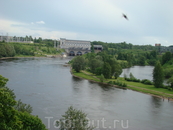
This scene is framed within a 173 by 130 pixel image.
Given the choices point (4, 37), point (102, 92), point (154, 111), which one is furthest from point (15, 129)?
point (4, 37)

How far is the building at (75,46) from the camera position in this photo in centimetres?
8575

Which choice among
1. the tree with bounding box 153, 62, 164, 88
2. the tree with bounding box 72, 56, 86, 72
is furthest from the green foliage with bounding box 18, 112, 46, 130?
the tree with bounding box 72, 56, 86, 72

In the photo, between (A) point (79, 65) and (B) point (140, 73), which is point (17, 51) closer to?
(A) point (79, 65)

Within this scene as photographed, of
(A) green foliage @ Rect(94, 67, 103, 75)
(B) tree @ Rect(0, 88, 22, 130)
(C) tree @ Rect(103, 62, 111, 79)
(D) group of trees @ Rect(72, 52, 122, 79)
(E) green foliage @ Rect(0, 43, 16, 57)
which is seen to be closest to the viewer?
(B) tree @ Rect(0, 88, 22, 130)

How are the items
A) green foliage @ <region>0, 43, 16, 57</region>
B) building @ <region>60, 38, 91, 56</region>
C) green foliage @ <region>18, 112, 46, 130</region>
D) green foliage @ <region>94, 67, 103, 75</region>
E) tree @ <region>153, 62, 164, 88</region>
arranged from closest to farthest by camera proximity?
green foliage @ <region>18, 112, 46, 130</region>, tree @ <region>153, 62, 164, 88</region>, green foliage @ <region>94, 67, 103, 75</region>, green foliage @ <region>0, 43, 16, 57</region>, building @ <region>60, 38, 91, 56</region>

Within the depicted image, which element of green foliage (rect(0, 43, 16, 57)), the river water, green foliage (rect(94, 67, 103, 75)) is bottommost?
the river water

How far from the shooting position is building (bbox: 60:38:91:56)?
281 feet

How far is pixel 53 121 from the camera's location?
1327cm

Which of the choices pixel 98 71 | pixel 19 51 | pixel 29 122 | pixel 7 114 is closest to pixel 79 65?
pixel 98 71

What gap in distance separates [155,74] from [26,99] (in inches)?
556

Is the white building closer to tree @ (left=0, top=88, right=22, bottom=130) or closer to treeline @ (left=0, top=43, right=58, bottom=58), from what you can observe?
treeline @ (left=0, top=43, right=58, bottom=58)

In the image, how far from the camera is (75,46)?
9025 centimetres

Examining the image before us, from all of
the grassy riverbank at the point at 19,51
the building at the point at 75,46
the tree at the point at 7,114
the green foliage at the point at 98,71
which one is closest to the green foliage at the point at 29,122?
the tree at the point at 7,114

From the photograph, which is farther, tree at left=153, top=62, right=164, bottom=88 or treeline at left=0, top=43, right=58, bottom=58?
treeline at left=0, top=43, right=58, bottom=58
